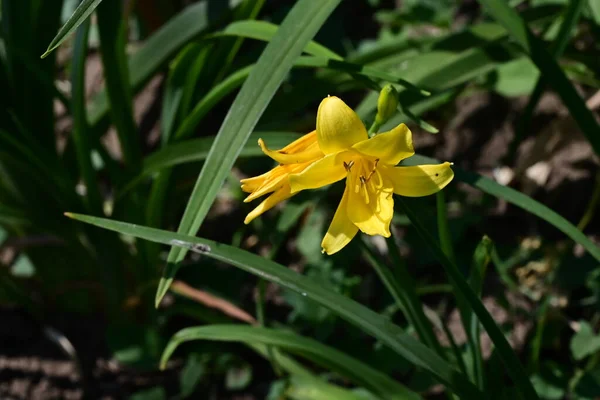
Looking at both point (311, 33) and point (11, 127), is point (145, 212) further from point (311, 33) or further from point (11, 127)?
point (311, 33)

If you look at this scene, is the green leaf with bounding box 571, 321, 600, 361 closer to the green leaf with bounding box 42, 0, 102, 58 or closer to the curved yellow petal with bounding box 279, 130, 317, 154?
the curved yellow petal with bounding box 279, 130, 317, 154

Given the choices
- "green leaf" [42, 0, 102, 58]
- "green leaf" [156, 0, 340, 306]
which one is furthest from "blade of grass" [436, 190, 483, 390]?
"green leaf" [42, 0, 102, 58]

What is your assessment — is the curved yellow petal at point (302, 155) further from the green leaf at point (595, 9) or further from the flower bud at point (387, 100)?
the green leaf at point (595, 9)

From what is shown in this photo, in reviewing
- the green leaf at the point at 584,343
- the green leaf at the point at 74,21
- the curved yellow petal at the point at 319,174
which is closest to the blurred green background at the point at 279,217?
the green leaf at the point at 584,343

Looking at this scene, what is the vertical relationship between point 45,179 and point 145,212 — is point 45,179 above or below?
above

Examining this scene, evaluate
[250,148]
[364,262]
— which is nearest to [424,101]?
[250,148]

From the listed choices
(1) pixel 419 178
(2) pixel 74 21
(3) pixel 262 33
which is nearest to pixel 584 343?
(1) pixel 419 178
